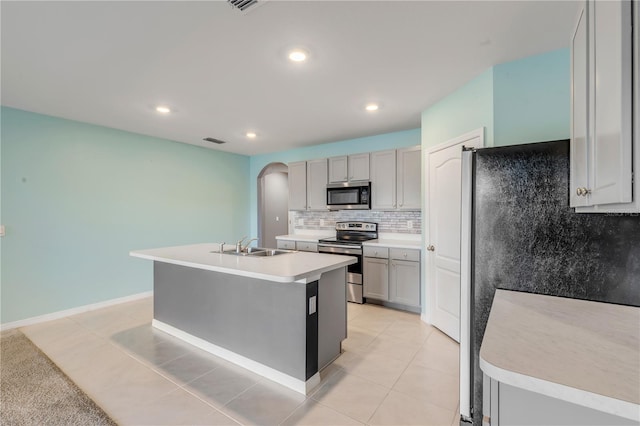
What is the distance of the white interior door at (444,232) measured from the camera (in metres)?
2.83

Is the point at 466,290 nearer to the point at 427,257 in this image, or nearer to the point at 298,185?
the point at 427,257

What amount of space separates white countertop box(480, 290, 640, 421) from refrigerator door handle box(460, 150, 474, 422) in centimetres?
30

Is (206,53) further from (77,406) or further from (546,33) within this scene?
(77,406)

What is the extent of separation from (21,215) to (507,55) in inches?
203

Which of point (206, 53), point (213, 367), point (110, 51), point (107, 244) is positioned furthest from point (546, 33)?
point (107, 244)

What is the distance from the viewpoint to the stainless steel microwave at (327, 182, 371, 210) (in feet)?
13.8

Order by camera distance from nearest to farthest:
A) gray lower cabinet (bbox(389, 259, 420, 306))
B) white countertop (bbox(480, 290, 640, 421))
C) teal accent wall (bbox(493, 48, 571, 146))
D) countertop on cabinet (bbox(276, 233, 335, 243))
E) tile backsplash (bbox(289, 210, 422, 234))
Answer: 1. white countertop (bbox(480, 290, 640, 421))
2. teal accent wall (bbox(493, 48, 571, 146))
3. gray lower cabinet (bbox(389, 259, 420, 306))
4. tile backsplash (bbox(289, 210, 422, 234))
5. countertop on cabinet (bbox(276, 233, 335, 243))

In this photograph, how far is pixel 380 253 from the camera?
12.6 ft

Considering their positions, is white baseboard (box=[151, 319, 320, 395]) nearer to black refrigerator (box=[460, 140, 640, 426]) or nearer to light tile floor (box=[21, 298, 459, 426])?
light tile floor (box=[21, 298, 459, 426])

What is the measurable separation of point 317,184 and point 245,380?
10.4 feet

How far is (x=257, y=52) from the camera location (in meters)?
2.12

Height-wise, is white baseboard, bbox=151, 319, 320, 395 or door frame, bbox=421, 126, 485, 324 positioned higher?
door frame, bbox=421, 126, 485, 324

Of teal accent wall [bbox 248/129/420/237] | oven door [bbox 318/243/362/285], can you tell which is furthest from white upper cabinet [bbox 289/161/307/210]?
oven door [bbox 318/243/362/285]

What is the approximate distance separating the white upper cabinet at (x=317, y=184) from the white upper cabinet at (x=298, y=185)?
88 millimetres
